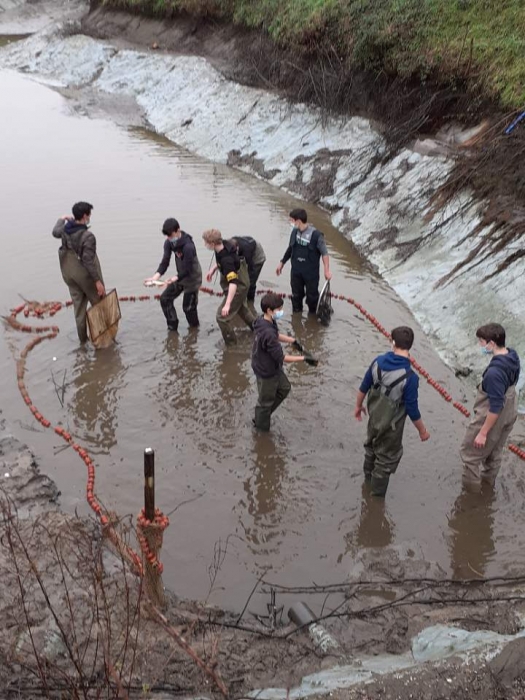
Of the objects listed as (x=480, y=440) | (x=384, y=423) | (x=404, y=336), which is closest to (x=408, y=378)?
(x=404, y=336)

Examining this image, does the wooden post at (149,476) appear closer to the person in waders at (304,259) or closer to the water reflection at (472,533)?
the water reflection at (472,533)

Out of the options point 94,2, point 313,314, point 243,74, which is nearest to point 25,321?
point 313,314

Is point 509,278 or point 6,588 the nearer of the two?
point 6,588

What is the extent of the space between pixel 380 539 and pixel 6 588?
3301mm

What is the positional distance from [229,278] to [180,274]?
889 millimetres

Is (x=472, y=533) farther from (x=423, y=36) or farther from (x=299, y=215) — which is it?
(x=423, y=36)

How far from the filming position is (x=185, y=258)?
30.4 feet

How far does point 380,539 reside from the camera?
643 cm

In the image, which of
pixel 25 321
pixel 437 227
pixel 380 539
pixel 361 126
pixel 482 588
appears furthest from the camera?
pixel 361 126

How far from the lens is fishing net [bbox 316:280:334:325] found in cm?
1020

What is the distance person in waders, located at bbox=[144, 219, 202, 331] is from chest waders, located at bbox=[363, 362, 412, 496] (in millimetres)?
3887

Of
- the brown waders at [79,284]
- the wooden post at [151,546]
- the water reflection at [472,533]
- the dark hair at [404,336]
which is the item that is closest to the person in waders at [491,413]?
the water reflection at [472,533]

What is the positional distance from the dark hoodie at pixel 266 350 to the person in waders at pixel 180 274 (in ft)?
8.06

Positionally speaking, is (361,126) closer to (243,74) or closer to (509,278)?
(243,74)
